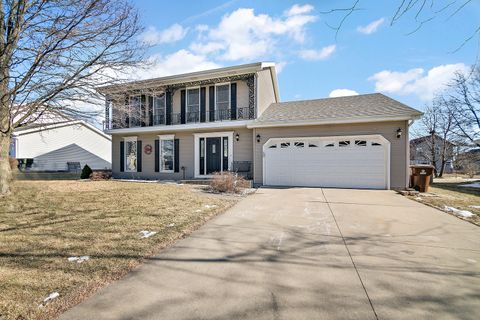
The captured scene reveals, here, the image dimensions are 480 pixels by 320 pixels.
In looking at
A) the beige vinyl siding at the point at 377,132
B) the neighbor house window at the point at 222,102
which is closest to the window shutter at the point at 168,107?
the neighbor house window at the point at 222,102

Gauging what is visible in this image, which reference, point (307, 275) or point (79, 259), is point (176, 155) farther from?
point (307, 275)

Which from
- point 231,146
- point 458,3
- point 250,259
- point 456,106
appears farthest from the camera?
point 456,106

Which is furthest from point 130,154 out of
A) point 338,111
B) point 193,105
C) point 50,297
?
point 50,297

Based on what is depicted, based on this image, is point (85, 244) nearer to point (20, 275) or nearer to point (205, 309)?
point (20, 275)

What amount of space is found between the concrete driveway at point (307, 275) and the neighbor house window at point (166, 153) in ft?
33.3

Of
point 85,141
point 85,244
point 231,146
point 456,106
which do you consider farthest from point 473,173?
point 85,141

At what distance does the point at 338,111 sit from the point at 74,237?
11540mm

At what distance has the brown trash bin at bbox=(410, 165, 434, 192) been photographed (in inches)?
409

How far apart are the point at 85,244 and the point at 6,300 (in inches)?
61.3

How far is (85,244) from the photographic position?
3.92 meters

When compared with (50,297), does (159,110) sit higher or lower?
higher

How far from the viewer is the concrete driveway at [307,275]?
235cm

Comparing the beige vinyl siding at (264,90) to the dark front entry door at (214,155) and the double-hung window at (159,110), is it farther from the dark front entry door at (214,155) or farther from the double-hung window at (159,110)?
the double-hung window at (159,110)

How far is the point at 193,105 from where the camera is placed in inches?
573
